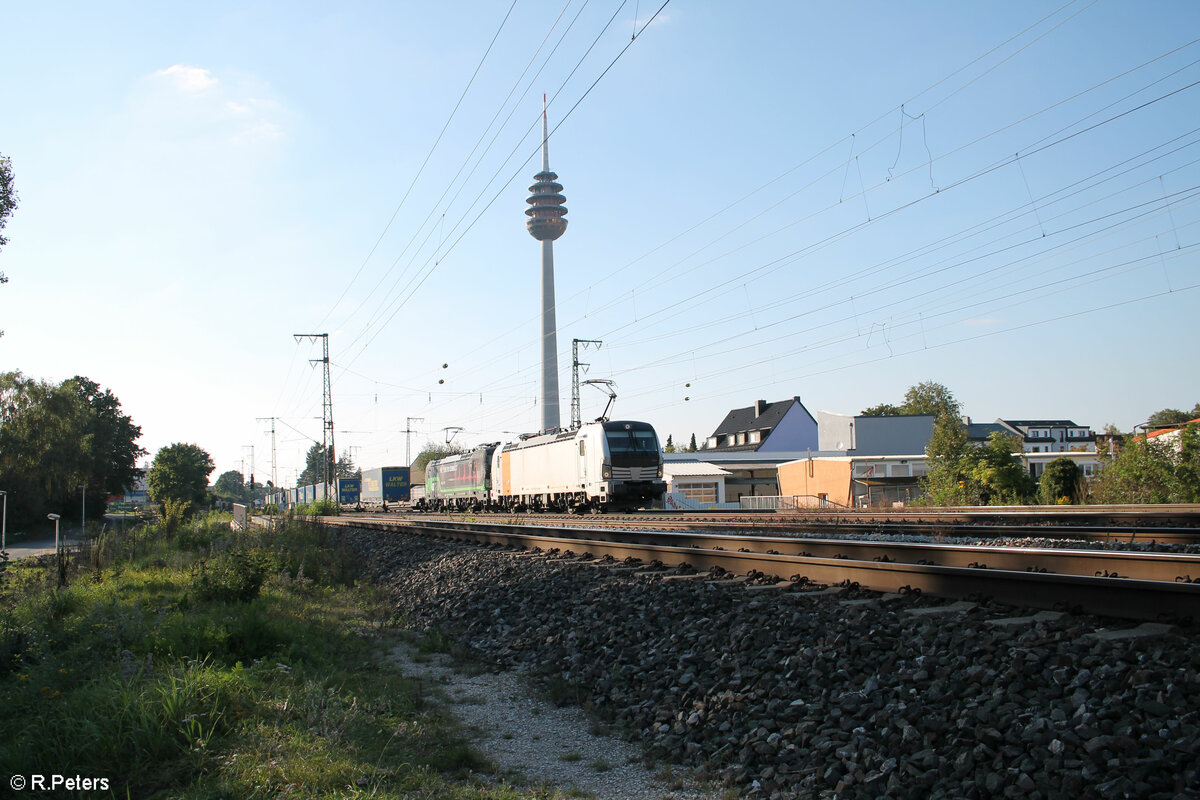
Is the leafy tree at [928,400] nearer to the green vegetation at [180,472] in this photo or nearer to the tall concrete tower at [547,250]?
the tall concrete tower at [547,250]

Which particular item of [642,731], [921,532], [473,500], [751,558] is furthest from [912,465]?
[642,731]

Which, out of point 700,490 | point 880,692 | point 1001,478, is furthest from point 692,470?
point 880,692

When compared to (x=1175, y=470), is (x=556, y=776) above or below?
below

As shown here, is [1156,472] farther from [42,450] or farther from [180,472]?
[180,472]

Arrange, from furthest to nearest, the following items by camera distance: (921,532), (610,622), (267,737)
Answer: (921,532) → (610,622) → (267,737)

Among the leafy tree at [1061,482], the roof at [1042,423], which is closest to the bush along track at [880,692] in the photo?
the leafy tree at [1061,482]

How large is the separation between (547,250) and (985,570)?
377 ft

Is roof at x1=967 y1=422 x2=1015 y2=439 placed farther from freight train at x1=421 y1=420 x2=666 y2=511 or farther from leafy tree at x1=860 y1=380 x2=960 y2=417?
freight train at x1=421 y1=420 x2=666 y2=511

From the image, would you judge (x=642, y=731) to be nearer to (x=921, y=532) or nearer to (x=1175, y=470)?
(x=921, y=532)

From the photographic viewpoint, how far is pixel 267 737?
518cm

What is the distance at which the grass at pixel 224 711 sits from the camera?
477cm

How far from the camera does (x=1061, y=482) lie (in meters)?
22.9

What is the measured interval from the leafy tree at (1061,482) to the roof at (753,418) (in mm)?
56398

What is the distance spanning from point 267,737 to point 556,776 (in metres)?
1.90
